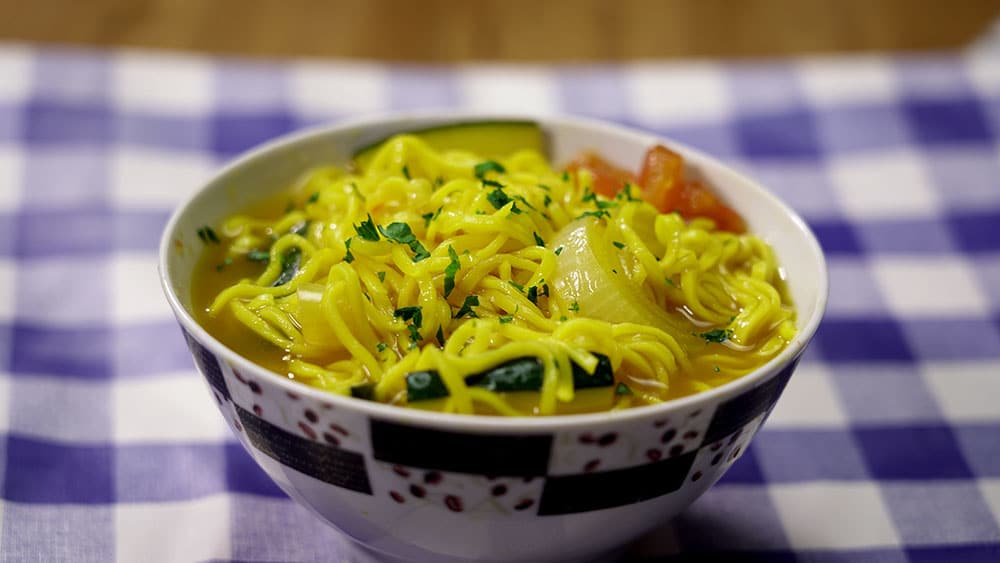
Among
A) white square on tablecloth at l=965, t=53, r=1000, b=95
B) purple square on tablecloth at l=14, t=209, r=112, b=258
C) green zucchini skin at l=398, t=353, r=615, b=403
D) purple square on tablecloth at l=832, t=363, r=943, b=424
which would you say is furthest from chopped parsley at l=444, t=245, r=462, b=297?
white square on tablecloth at l=965, t=53, r=1000, b=95

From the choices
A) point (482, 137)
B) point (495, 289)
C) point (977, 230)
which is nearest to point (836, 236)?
point (977, 230)

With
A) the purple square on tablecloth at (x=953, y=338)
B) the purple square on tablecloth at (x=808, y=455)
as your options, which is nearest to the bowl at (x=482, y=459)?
the purple square on tablecloth at (x=808, y=455)

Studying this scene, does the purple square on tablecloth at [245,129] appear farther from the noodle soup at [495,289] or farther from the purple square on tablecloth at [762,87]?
the purple square on tablecloth at [762,87]

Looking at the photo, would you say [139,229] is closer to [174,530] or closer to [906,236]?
[174,530]

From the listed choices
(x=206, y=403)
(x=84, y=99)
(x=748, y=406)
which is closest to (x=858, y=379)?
(x=748, y=406)

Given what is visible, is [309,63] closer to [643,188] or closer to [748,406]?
[643,188]

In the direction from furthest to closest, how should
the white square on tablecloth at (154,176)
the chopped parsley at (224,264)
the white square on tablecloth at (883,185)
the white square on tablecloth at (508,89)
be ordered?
the white square on tablecloth at (508,89), the white square on tablecloth at (883,185), the white square on tablecloth at (154,176), the chopped parsley at (224,264)

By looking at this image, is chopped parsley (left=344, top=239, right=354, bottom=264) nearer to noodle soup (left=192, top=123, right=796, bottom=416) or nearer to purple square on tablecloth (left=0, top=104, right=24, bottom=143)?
noodle soup (left=192, top=123, right=796, bottom=416)
